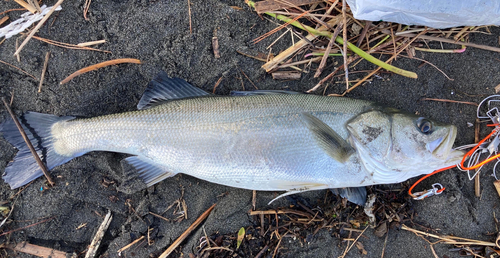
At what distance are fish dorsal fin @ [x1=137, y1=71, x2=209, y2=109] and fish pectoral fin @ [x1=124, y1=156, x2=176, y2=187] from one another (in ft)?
1.98

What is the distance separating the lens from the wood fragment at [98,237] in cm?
321

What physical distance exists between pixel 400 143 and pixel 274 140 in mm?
1286

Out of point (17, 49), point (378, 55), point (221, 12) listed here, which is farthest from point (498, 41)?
point (17, 49)

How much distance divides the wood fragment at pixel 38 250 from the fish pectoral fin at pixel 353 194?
3.29 m

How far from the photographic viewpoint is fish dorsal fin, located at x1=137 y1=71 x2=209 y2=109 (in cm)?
310

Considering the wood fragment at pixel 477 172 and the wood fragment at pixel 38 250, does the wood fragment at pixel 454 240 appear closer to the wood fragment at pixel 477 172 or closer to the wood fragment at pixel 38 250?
the wood fragment at pixel 477 172

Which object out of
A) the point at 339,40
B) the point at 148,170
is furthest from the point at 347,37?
the point at 148,170

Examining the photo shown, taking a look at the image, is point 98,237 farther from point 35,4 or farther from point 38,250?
point 35,4

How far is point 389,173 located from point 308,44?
1.73 meters

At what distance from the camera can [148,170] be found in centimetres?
305

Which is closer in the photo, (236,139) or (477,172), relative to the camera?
(236,139)

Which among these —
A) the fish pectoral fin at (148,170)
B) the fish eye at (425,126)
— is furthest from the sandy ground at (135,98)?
the fish eye at (425,126)

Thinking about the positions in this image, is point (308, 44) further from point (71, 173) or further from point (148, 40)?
point (71, 173)

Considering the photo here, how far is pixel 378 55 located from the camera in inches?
134
